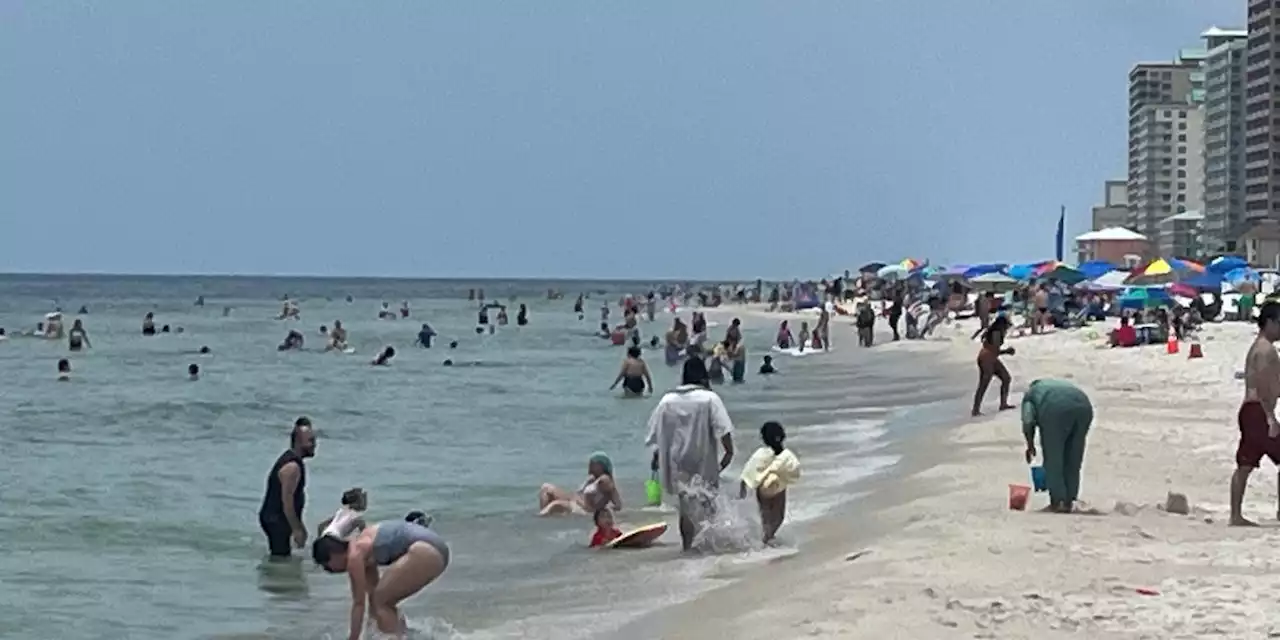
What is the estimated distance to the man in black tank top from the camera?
1230 centimetres

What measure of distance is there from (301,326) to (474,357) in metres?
25.2

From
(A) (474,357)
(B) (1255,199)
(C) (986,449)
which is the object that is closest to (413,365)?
(A) (474,357)

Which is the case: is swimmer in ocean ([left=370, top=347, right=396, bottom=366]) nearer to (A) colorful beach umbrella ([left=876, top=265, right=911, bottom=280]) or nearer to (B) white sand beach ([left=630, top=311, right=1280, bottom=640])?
(B) white sand beach ([left=630, top=311, right=1280, bottom=640])

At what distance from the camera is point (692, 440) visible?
11.6 m

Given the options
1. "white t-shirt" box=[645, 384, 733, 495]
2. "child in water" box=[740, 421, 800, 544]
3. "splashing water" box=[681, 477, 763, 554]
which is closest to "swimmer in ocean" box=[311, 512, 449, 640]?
"white t-shirt" box=[645, 384, 733, 495]

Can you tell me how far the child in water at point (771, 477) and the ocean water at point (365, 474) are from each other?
156 millimetres

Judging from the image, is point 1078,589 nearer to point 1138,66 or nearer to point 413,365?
point 413,365

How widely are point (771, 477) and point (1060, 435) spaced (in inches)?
72.0

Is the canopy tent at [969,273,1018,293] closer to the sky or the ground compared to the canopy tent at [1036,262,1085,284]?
closer to the ground

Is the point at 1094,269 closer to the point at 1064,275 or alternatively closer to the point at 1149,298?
the point at 1064,275

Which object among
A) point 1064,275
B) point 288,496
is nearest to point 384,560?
point 288,496

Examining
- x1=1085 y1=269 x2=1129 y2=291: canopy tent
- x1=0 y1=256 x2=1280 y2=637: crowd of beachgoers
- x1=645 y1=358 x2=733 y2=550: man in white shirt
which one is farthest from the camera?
x1=1085 y1=269 x2=1129 y2=291: canopy tent

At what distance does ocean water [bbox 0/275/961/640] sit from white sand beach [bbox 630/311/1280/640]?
747 millimetres

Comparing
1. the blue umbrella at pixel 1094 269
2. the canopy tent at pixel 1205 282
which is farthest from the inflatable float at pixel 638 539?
the blue umbrella at pixel 1094 269
